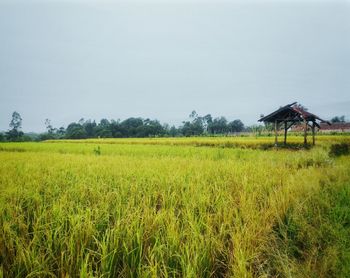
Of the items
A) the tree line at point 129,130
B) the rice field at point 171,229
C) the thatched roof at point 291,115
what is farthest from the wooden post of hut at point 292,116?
the tree line at point 129,130

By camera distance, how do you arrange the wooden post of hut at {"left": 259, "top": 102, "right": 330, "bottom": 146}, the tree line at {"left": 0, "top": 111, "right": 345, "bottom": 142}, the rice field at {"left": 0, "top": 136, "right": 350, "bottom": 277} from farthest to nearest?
the tree line at {"left": 0, "top": 111, "right": 345, "bottom": 142}
the wooden post of hut at {"left": 259, "top": 102, "right": 330, "bottom": 146}
the rice field at {"left": 0, "top": 136, "right": 350, "bottom": 277}

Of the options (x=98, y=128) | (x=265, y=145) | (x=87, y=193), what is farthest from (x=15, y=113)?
(x=87, y=193)

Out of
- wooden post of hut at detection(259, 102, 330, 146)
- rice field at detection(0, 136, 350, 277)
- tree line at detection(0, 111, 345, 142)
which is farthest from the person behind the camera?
tree line at detection(0, 111, 345, 142)

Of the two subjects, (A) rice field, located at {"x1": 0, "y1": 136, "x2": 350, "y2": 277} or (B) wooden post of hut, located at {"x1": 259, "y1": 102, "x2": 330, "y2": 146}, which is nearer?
(A) rice field, located at {"x1": 0, "y1": 136, "x2": 350, "y2": 277}

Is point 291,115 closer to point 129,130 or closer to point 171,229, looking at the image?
point 171,229

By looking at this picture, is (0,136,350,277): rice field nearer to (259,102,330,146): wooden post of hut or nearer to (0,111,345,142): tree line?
(259,102,330,146): wooden post of hut

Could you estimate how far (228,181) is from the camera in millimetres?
4996

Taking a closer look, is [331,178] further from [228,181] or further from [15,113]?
[15,113]

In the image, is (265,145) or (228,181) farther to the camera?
(265,145)

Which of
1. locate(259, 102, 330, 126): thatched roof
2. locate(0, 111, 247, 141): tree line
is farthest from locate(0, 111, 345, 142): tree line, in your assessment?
locate(259, 102, 330, 126): thatched roof

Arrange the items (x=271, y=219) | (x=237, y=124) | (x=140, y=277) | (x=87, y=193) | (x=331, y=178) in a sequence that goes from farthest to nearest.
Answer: (x=237, y=124) < (x=331, y=178) < (x=87, y=193) < (x=271, y=219) < (x=140, y=277)

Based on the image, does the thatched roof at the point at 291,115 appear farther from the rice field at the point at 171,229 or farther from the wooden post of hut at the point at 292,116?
the rice field at the point at 171,229

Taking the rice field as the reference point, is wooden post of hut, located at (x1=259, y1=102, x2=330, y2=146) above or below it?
above

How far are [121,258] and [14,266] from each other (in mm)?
811
